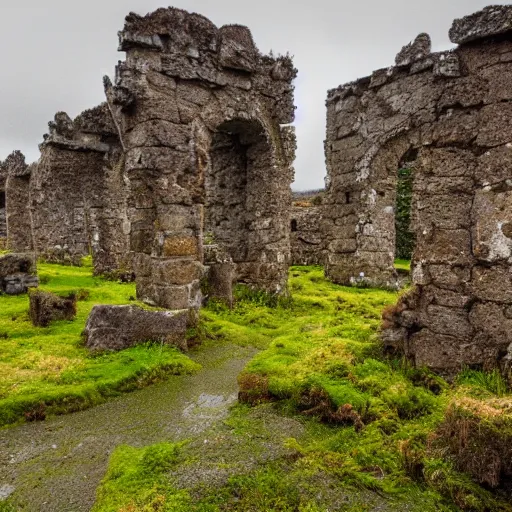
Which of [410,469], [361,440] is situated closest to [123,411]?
[361,440]

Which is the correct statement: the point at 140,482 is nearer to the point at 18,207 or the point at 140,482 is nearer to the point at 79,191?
the point at 79,191

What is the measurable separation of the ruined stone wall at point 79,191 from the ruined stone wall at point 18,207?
4.92m

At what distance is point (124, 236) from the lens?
540 inches

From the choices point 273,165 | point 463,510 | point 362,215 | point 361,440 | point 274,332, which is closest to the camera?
point 463,510

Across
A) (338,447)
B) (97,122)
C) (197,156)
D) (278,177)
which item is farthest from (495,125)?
(97,122)

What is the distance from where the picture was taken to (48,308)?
6797 mm

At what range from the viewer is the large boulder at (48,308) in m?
6.74

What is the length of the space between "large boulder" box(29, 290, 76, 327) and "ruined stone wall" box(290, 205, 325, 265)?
1009 centimetres

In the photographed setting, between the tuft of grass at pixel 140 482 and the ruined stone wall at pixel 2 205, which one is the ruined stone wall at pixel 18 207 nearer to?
the ruined stone wall at pixel 2 205

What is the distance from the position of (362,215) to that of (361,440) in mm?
8393

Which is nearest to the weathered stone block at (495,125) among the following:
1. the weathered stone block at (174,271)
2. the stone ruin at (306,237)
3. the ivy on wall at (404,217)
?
the weathered stone block at (174,271)

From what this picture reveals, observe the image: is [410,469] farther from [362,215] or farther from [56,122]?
[56,122]

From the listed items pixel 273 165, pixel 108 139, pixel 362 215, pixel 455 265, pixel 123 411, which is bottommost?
pixel 123 411

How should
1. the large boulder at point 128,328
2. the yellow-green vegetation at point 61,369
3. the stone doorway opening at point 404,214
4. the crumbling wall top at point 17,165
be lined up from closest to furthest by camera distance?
the yellow-green vegetation at point 61,369 < the large boulder at point 128,328 < the stone doorway opening at point 404,214 < the crumbling wall top at point 17,165
